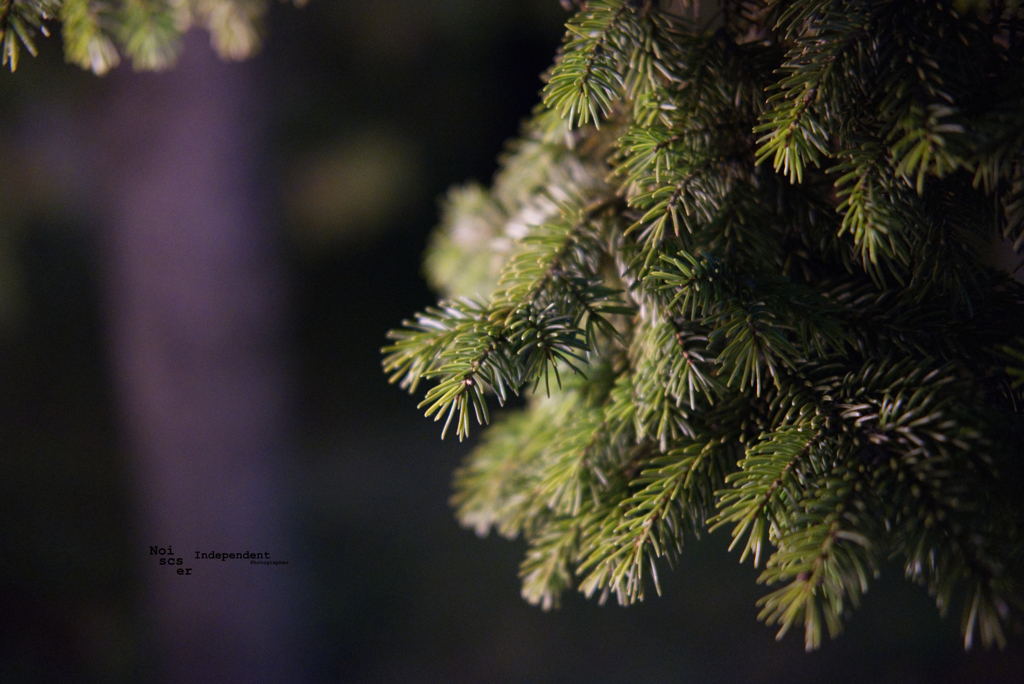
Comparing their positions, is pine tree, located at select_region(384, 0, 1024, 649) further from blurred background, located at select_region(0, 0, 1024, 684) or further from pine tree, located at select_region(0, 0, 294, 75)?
blurred background, located at select_region(0, 0, 1024, 684)

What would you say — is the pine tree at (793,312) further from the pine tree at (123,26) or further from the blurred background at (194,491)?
the blurred background at (194,491)

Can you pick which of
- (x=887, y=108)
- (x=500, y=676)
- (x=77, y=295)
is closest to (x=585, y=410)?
(x=887, y=108)

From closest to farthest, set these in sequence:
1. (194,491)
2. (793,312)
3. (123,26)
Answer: (793,312), (123,26), (194,491)

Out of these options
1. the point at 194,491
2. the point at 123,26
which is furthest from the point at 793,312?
the point at 194,491

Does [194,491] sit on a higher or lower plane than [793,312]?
lower

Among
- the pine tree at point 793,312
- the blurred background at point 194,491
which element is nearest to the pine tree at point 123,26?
the pine tree at point 793,312

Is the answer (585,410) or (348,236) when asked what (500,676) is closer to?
(585,410)

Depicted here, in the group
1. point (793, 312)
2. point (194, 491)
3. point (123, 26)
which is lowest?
point (194, 491)

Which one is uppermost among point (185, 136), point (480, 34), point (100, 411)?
point (480, 34)

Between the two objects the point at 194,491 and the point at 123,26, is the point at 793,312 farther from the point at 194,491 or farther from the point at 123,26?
the point at 194,491
